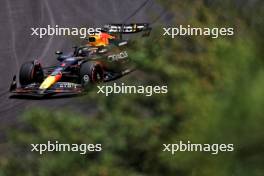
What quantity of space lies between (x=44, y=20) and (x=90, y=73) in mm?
5547

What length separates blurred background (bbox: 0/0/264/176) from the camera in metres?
1.53

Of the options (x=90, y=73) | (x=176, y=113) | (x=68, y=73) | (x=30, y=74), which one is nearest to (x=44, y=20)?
(x=30, y=74)

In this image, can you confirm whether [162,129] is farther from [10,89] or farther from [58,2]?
[58,2]

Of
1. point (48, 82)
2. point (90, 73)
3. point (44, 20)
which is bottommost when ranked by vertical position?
point (48, 82)

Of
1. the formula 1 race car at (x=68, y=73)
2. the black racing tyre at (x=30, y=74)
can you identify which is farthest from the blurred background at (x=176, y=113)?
the black racing tyre at (x=30, y=74)

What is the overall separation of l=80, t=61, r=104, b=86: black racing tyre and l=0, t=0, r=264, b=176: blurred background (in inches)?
253

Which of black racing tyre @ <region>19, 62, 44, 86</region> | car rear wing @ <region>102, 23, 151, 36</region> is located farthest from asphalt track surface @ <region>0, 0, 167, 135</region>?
black racing tyre @ <region>19, 62, 44, 86</region>

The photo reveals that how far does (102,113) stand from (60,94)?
29.1 ft

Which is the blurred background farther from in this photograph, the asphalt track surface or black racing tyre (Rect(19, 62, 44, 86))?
the asphalt track surface

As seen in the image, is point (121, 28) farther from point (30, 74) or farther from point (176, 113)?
point (176, 113)

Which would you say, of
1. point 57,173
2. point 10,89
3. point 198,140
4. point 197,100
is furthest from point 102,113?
point 10,89

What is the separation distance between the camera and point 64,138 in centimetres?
405

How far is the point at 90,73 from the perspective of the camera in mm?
12188

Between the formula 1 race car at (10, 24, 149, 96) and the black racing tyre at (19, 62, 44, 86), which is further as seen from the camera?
the black racing tyre at (19, 62, 44, 86)
